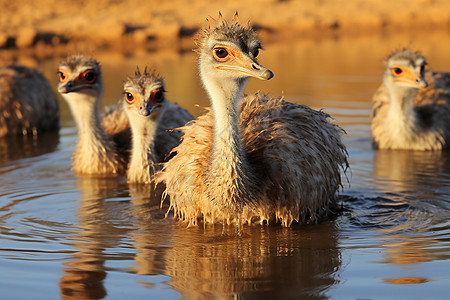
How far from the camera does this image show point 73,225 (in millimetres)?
7543

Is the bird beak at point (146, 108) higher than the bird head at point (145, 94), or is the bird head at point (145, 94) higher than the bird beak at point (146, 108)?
the bird head at point (145, 94)

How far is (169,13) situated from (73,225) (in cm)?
2178

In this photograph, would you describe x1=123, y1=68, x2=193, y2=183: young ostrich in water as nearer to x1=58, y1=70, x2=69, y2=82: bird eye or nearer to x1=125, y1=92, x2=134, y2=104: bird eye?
x1=125, y1=92, x2=134, y2=104: bird eye

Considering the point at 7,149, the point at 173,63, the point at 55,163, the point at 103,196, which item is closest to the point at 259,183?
the point at 103,196

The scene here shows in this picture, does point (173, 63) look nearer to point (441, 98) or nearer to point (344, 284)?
point (441, 98)

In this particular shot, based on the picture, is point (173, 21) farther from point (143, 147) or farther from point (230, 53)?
point (230, 53)

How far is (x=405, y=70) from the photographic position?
10961mm

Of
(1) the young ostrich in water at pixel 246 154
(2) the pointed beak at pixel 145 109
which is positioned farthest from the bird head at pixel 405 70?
(2) the pointed beak at pixel 145 109

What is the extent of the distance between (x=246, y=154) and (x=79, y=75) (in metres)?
3.76

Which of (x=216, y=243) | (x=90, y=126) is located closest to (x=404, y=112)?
(x=90, y=126)

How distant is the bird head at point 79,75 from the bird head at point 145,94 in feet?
2.86

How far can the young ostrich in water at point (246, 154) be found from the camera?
6.54 metres

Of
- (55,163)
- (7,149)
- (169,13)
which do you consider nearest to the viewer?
(55,163)

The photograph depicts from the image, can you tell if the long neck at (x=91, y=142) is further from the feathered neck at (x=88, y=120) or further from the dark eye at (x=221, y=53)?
the dark eye at (x=221, y=53)
